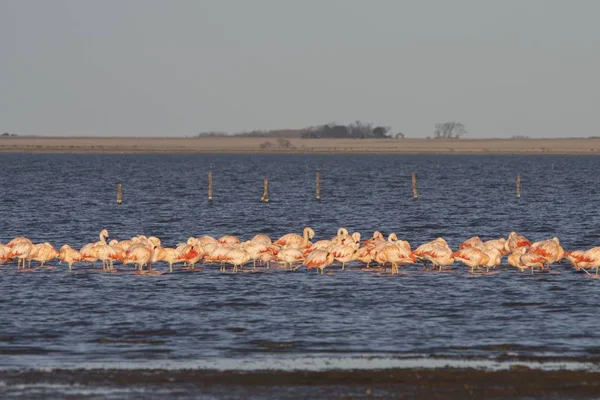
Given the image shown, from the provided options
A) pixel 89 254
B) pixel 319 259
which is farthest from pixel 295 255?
pixel 89 254

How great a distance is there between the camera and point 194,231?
178 ft

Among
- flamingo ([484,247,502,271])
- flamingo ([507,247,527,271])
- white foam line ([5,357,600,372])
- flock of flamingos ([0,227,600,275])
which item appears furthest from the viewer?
flamingo ([507,247,527,271])

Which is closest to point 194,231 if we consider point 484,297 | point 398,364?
point 484,297

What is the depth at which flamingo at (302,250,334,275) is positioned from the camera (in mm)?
33406

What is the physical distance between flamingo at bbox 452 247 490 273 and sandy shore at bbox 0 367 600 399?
15.1 metres

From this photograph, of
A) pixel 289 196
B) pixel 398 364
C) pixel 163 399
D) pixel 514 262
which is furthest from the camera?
pixel 289 196

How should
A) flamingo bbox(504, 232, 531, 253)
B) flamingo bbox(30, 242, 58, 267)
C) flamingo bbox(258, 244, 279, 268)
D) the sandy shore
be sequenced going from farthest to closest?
flamingo bbox(504, 232, 531, 253) < flamingo bbox(258, 244, 279, 268) < flamingo bbox(30, 242, 58, 267) < the sandy shore

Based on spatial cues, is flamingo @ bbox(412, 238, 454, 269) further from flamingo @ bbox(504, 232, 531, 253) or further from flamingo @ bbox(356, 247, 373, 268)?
flamingo @ bbox(504, 232, 531, 253)

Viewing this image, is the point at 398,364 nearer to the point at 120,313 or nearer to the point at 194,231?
the point at 120,313

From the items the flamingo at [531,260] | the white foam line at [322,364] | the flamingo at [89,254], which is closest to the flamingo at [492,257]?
the flamingo at [531,260]

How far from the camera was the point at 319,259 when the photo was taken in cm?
3341

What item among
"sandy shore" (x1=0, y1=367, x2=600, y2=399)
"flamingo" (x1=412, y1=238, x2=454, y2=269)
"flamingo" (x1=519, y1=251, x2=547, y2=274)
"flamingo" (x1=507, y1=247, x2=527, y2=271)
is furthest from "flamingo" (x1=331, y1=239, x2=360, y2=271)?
"sandy shore" (x1=0, y1=367, x2=600, y2=399)

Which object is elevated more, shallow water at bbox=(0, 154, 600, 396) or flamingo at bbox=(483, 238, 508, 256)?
flamingo at bbox=(483, 238, 508, 256)

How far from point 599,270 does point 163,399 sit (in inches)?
869
